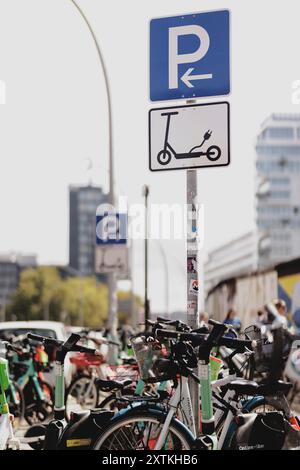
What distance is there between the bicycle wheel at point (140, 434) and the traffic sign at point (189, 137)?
2.03 meters

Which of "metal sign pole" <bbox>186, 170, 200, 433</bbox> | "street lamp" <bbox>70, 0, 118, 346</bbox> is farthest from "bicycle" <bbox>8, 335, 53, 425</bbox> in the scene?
"street lamp" <bbox>70, 0, 118, 346</bbox>

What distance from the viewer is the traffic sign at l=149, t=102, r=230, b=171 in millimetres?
6645

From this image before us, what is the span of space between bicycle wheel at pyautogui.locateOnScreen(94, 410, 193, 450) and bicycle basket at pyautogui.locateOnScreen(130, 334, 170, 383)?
0.41 m

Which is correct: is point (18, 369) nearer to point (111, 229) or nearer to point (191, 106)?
point (191, 106)

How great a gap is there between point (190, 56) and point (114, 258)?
37.0 ft

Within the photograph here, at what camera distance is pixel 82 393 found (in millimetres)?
12414

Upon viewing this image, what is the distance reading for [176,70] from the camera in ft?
22.3

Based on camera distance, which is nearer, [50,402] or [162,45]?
[162,45]

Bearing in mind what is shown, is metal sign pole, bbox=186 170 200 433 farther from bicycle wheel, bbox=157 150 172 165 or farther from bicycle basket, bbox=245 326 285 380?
bicycle basket, bbox=245 326 285 380

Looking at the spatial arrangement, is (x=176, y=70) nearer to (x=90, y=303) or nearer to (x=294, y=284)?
(x=294, y=284)

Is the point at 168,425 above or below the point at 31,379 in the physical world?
above

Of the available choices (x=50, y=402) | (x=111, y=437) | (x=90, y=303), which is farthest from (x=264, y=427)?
(x=90, y=303)

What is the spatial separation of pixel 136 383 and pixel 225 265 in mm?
186049

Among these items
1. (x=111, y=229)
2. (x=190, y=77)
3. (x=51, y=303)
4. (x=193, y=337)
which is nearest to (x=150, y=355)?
(x=193, y=337)
